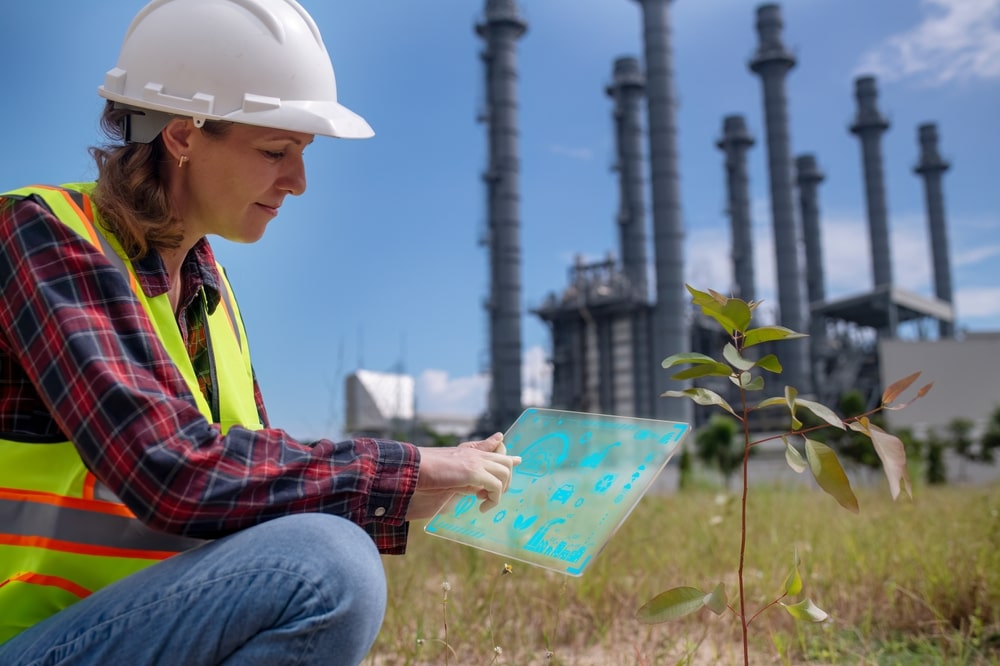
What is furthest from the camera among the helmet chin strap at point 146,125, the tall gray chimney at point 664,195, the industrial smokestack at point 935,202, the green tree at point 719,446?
the industrial smokestack at point 935,202

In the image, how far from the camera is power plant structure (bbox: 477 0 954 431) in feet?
65.3

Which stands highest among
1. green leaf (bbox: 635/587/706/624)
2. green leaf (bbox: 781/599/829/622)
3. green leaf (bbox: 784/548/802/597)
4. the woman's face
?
the woman's face

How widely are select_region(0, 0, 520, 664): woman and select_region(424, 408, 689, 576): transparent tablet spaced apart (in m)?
0.13

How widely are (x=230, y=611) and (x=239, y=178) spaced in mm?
656

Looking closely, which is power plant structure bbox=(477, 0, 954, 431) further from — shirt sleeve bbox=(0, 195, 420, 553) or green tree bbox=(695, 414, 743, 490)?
shirt sleeve bbox=(0, 195, 420, 553)

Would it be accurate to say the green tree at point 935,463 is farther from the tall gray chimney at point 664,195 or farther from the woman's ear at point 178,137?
the woman's ear at point 178,137

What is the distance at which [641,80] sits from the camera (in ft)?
84.1

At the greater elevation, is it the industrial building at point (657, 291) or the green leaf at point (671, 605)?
the industrial building at point (657, 291)

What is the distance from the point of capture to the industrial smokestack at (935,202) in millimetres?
30438

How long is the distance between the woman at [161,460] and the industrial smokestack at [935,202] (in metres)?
33.6

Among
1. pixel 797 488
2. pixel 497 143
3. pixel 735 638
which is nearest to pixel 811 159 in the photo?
pixel 497 143

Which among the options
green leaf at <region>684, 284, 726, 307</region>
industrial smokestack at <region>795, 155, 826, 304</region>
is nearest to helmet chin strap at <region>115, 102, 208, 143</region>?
→ green leaf at <region>684, 284, 726, 307</region>

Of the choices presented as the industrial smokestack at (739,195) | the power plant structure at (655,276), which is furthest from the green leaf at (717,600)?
the industrial smokestack at (739,195)

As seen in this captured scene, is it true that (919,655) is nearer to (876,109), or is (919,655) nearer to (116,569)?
(116,569)
